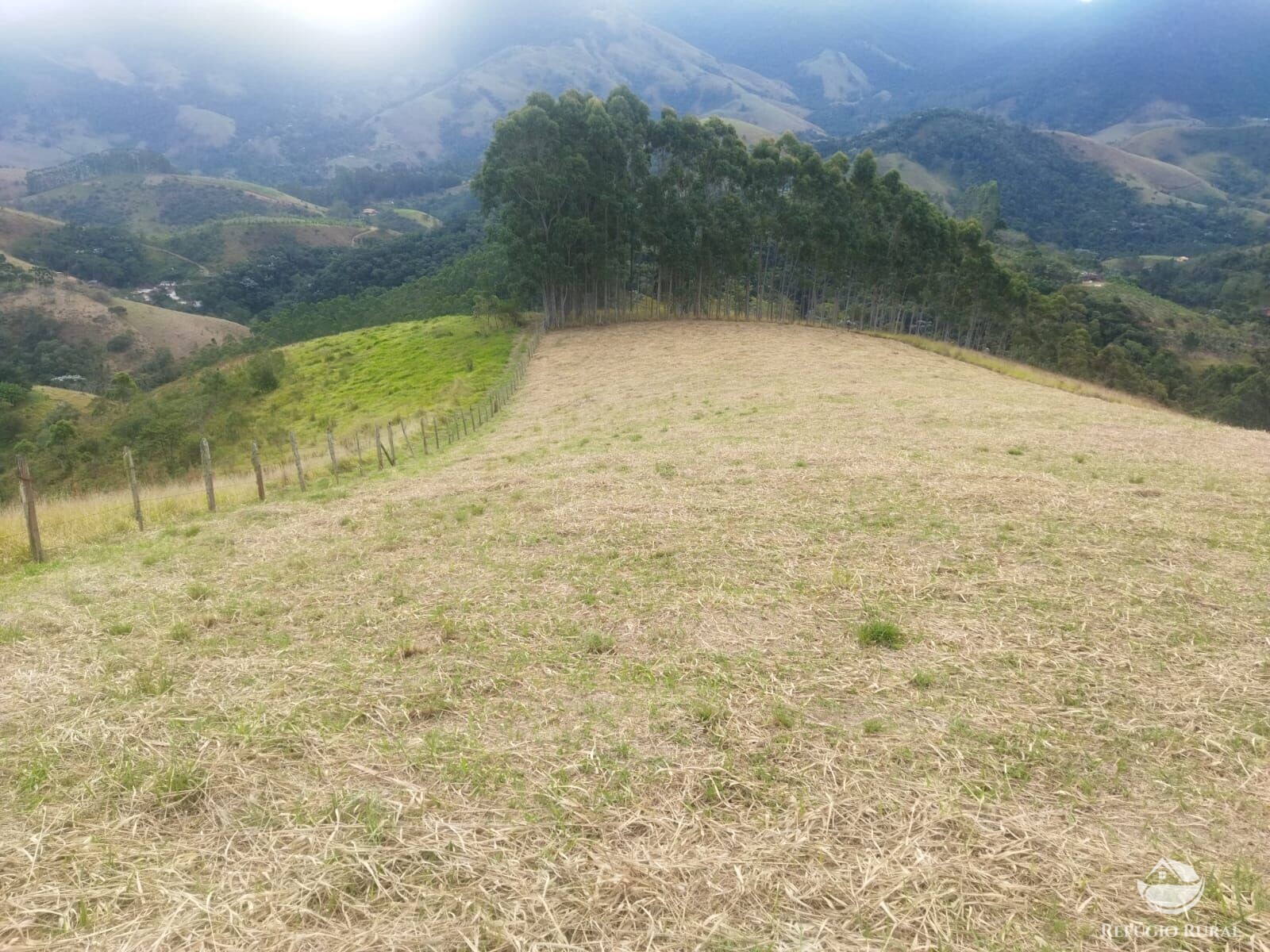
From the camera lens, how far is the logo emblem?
4.07 metres

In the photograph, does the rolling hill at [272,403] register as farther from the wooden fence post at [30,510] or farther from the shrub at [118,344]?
the shrub at [118,344]

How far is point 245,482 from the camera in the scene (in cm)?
2356

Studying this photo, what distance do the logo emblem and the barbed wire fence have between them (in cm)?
1619

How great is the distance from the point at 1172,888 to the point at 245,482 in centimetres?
2640

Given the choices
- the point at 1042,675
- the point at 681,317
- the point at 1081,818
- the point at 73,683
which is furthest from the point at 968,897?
the point at 681,317

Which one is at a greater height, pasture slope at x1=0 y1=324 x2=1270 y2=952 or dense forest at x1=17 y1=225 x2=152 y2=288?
dense forest at x1=17 y1=225 x2=152 y2=288

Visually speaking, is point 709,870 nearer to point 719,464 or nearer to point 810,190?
point 719,464

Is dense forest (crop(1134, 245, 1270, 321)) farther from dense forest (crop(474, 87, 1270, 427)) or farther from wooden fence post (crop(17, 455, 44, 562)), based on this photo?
wooden fence post (crop(17, 455, 44, 562))

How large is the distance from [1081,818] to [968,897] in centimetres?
133

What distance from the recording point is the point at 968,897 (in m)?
4.13

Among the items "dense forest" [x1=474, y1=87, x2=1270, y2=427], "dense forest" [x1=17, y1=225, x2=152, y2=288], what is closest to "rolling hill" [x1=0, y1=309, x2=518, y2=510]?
"dense forest" [x1=474, y1=87, x2=1270, y2=427]

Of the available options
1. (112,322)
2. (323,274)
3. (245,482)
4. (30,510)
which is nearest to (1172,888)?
(30,510)

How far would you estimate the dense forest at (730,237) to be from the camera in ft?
183

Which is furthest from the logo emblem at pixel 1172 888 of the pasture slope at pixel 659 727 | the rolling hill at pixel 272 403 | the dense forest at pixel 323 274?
the dense forest at pixel 323 274
